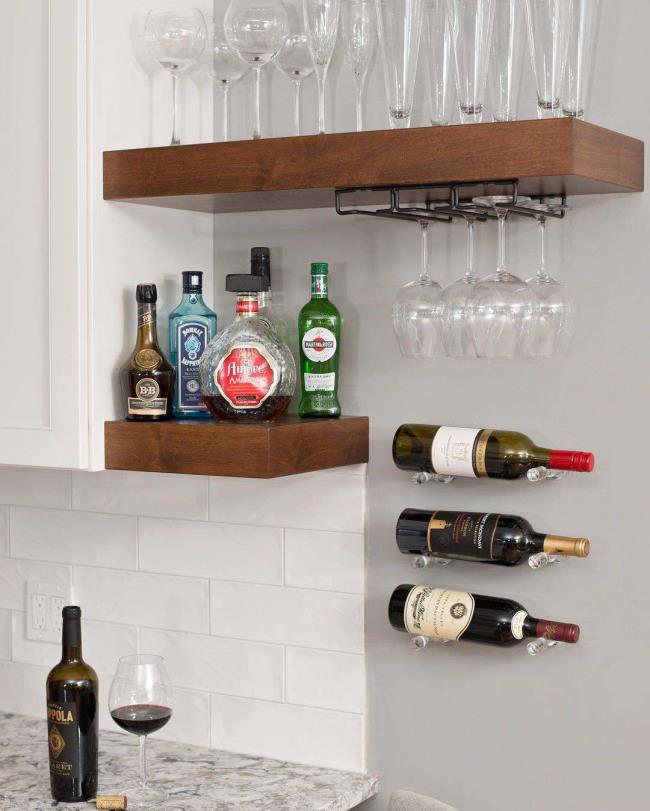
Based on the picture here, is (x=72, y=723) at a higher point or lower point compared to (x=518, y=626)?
lower

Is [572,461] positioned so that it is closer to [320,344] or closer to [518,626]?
[518,626]

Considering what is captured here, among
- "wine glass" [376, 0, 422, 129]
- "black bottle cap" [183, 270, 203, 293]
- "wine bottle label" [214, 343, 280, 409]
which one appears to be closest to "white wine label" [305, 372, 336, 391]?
"wine bottle label" [214, 343, 280, 409]

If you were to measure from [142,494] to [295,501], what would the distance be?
34cm

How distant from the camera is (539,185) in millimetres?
→ 1631

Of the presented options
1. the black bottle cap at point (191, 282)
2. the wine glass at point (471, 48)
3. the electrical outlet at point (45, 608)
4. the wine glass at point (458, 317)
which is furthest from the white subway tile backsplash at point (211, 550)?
the wine glass at point (471, 48)

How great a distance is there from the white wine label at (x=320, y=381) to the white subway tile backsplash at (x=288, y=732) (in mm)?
585

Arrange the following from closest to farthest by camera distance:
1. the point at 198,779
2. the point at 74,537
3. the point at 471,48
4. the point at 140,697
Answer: the point at 471,48 < the point at 140,697 < the point at 198,779 < the point at 74,537

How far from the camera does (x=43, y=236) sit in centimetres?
183

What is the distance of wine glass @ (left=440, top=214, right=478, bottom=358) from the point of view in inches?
64.1

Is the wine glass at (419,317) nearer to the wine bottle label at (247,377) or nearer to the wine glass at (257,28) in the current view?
the wine bottle label at (247,377)

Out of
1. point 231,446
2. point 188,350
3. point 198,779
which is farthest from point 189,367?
point 198,779

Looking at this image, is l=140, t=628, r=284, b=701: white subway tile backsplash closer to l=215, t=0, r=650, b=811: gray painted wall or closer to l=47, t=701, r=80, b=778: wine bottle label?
l=215, t=0, r=650, b=811: gray painted wall

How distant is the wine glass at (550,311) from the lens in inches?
63.9

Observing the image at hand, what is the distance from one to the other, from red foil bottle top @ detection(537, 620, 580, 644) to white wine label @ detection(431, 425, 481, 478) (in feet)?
0.85
